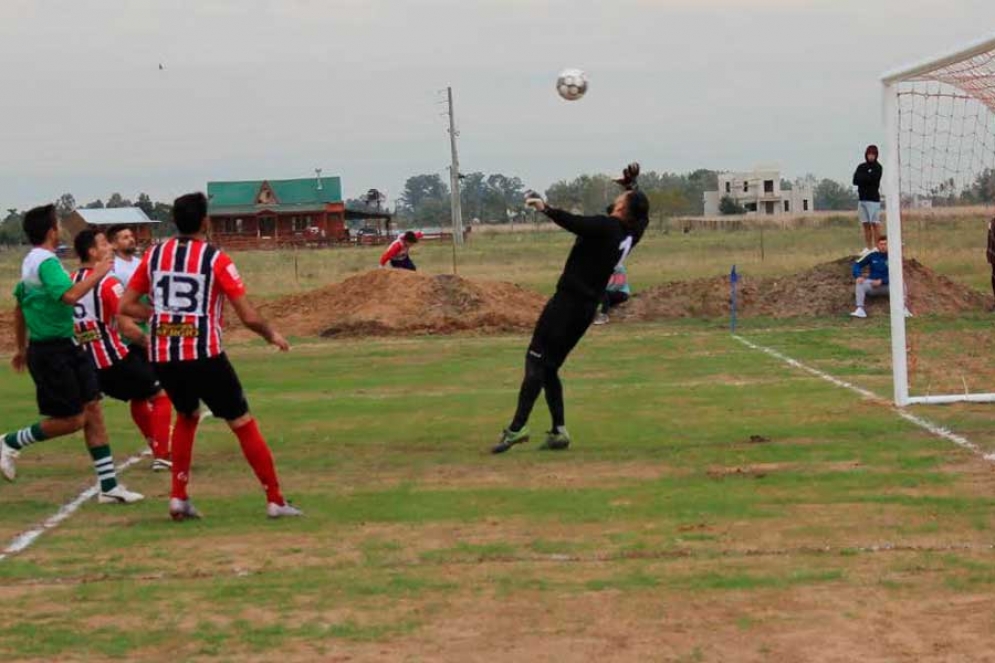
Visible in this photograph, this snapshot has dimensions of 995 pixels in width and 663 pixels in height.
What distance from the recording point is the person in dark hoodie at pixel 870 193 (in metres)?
26.1

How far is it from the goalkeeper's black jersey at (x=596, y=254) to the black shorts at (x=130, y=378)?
3.48m

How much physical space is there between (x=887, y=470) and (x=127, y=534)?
5319mm

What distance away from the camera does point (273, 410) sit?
16.2 meters

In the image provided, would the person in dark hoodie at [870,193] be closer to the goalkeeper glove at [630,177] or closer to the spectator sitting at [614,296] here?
the spectator sitting at [614,296]

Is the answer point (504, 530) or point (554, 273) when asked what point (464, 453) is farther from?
point (554, 273)

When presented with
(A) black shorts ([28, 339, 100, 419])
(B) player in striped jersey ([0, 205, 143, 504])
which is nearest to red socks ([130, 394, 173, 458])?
(B) player in striped jersey ([0, 205, 143, 504])

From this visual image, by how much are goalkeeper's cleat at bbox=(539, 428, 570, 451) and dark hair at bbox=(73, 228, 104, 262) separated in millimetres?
4034

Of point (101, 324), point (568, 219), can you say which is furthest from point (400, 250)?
point (568, 219)

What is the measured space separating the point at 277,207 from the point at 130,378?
95600 mm

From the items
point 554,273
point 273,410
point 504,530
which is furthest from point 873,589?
point 554,273

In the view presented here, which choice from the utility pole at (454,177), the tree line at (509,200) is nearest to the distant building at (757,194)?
the tree line at (509,200)

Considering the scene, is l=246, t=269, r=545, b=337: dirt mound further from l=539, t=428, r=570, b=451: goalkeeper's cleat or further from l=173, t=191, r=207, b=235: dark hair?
l=173, t=191, r=207, b=235: dark hair

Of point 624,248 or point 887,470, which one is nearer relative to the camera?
point 887,470

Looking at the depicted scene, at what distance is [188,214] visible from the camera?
9.27 meters
